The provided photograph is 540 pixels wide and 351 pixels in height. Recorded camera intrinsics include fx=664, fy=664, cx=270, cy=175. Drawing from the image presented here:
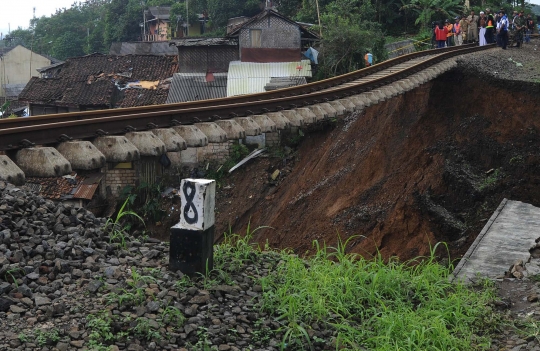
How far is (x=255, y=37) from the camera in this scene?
28016mm

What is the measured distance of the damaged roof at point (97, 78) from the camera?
97.5 ft

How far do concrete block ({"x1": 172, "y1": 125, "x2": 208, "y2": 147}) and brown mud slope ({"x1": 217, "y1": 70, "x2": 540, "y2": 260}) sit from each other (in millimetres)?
6011

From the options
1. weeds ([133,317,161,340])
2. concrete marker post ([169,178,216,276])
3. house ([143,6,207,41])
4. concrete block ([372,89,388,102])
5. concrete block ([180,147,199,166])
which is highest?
house ([143,6,207,41])

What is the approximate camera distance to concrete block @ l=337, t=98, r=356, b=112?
12569 millimetres

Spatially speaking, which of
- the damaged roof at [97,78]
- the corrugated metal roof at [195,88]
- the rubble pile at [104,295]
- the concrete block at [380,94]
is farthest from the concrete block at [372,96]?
the damaged roof at [97,78]

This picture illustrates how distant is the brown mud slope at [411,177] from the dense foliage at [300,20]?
6.16 m

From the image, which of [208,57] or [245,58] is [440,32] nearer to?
[245,58]

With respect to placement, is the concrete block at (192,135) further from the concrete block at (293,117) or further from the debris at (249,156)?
the debris at (249,156)

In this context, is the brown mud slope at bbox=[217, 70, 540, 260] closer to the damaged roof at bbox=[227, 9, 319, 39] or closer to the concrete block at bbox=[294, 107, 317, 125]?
the concrete block at bbox=[294, 107, 317, 125]

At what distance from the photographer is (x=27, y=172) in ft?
20.4

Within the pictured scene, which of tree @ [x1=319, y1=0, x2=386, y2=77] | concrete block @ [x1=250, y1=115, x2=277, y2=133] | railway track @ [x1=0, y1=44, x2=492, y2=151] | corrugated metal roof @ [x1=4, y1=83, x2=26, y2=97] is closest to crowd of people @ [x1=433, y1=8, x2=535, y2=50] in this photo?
tree @ [x1=319, y1=0, x2=386, y2=77]

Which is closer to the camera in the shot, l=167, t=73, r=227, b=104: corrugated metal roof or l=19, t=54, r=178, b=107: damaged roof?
l=167, t=73, r=227, b=104: corrugated metal roof

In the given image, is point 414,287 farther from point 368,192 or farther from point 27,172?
point 368,192

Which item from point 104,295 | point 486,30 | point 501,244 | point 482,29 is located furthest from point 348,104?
point 482,29
